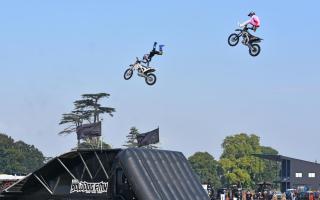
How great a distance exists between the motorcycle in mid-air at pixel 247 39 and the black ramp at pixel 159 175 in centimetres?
978

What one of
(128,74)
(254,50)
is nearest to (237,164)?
(128,74)

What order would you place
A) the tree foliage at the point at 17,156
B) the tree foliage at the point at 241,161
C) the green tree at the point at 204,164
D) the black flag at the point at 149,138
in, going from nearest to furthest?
the black flag at the point at 149,138 → the tree foliage at the point at 241,161 → the tree foliage at the point at 17,156 → the green tree at the point at 204,164

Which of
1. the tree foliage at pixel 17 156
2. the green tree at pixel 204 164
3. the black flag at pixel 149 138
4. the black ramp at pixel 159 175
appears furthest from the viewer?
the green tree at pixel 204 164

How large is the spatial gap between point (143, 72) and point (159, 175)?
13.9 metres

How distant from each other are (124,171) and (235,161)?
113987 mm

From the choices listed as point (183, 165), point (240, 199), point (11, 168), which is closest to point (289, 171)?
point (240, 199)

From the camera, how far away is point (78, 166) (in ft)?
73.5

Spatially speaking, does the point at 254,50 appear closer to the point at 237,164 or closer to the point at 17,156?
the point at 237,164

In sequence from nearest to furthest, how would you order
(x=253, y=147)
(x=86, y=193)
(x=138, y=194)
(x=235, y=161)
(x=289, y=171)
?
(x=138, y=194) → (x=86, y=193) → (x=289, y=171) → (x=235, y=161) → (x=253, y=147)

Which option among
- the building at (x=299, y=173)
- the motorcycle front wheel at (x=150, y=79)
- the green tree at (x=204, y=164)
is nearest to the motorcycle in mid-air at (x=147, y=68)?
the motorcycle front wheel at (x=150, y=79)

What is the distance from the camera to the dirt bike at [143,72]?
33750 millimetres

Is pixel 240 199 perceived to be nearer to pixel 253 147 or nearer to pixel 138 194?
pixel 138 194

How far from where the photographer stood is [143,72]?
34156 mm

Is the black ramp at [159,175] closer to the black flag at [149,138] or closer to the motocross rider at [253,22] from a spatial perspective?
the motocross rider at [253,22]
